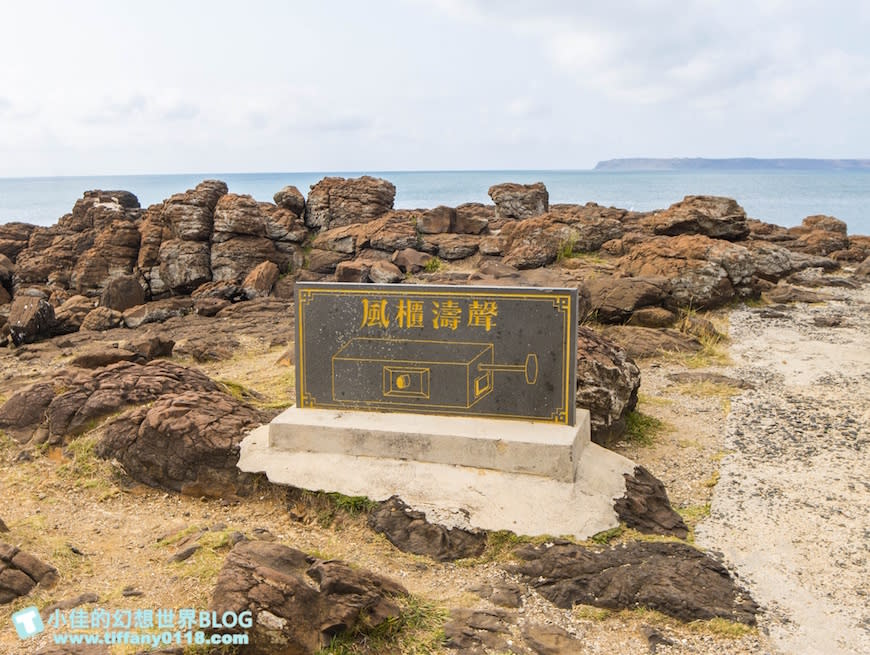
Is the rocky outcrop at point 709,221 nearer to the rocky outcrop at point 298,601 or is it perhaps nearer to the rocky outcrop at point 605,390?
the rocky outcrop at point 605,390

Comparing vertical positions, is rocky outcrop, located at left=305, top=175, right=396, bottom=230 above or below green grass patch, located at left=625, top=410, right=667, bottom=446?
above

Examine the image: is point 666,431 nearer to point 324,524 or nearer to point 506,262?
point 324,524

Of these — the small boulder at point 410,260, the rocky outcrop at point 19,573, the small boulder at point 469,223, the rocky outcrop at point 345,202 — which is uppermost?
the rocky outcrop at point 345,202

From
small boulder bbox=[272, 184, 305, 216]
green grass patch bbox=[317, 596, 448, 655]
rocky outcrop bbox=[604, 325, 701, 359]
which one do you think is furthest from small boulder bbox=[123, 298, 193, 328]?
green grass patch bbox=[317, 596, 448, 655]

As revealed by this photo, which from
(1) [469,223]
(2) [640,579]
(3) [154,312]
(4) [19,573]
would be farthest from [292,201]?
(2) [640,579]

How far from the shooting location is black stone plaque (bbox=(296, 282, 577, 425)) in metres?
5.90

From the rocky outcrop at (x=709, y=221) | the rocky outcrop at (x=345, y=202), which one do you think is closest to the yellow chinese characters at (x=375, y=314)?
the rocky outcrop at (x=709, y=221)

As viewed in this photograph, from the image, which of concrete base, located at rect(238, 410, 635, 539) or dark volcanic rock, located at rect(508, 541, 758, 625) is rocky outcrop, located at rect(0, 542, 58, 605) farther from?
dark volcanic rock, located at rect(508, 541, 758, 625)

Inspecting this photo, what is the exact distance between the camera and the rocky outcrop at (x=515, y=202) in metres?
23.2

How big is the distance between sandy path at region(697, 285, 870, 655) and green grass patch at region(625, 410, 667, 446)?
73 centimetres

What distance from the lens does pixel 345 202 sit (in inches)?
881

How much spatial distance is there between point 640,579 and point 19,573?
393 cm

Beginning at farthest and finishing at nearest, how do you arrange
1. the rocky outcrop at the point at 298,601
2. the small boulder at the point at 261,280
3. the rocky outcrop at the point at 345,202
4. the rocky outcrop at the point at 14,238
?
the rocky outcrop at the point at 14,238 < the rocky outcrop at the point at 345,202 < the small boulder at the point at 261,280 < the rocky outcrop at the point at 298,601

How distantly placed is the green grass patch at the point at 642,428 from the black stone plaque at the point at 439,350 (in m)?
1.90
